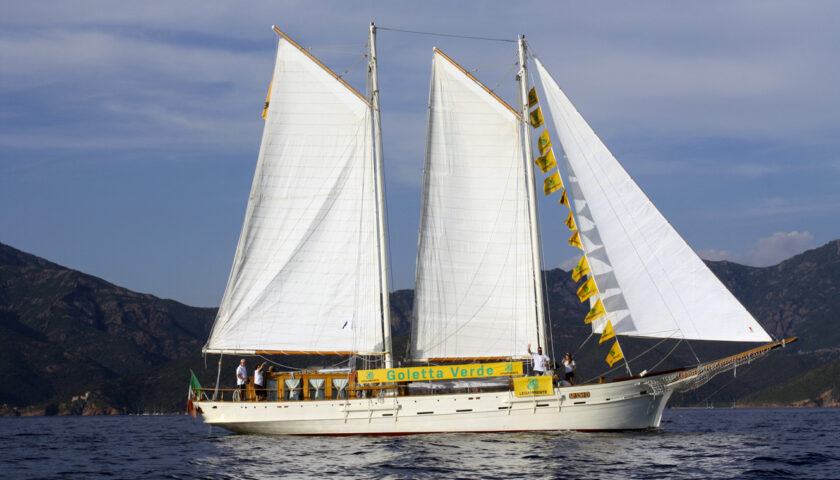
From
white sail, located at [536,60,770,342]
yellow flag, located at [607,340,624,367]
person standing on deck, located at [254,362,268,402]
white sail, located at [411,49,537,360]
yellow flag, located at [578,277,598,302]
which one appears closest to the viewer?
white sail, located at [536,60,770,342]

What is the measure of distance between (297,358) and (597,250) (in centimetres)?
15493

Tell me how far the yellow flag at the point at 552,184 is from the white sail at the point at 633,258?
1076 millimetres

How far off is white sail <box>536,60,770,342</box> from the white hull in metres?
3.27

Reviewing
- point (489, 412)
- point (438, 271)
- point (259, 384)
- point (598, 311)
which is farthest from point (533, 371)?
point (259, 384)

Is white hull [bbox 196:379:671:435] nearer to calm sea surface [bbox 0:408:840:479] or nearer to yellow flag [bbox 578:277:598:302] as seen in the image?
calm sea surface [bbox 0:408:840:479]

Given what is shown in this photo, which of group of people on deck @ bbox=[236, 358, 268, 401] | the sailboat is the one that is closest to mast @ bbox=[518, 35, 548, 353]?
the sailboat

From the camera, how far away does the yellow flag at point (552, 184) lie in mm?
43094

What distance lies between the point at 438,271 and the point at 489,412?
291 inches

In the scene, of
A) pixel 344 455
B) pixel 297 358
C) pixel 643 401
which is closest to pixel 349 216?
pixel 344 455

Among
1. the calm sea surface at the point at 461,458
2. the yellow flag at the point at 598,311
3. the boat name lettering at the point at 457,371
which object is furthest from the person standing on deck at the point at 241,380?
the yellow flag at the point at 598,311

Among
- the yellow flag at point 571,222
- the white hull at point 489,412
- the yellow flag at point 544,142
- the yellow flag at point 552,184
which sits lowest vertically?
the white hull at point 489,412

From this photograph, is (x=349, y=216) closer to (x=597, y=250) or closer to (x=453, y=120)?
(x=453, y=120)

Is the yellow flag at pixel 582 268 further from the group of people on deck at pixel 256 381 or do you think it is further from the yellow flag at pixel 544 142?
the group of people on deck at pixel 256 381

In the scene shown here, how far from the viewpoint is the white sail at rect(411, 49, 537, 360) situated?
140 ft
